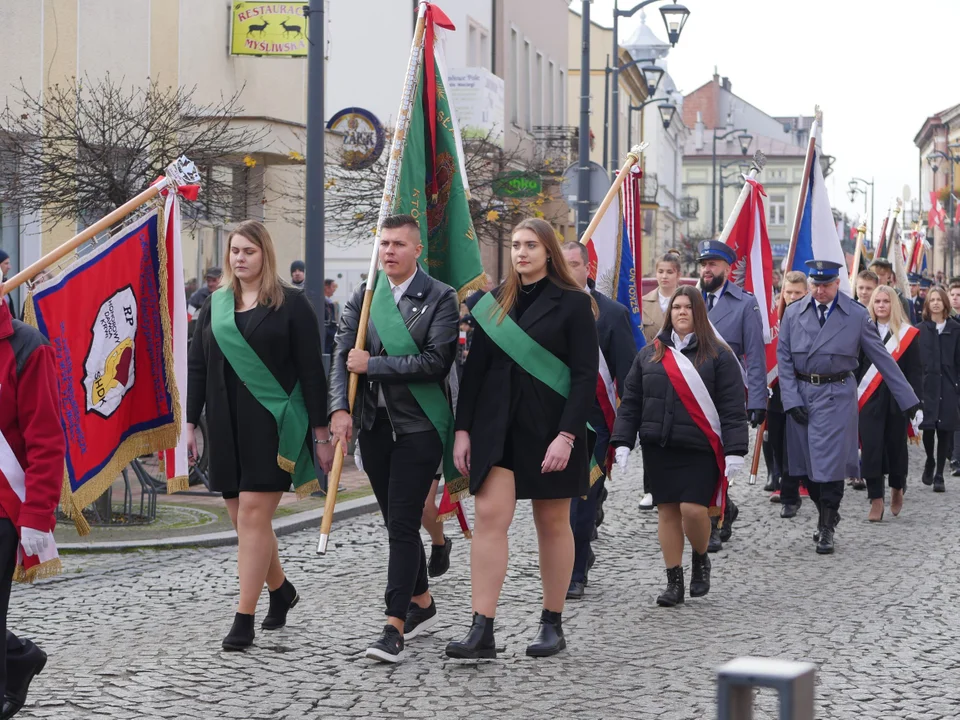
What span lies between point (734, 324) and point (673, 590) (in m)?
3.14

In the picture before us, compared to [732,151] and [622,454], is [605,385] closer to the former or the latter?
[622,454]

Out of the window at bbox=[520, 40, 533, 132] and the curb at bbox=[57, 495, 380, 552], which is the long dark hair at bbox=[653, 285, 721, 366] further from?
the window at bbox=[520, 40, 533, 132]

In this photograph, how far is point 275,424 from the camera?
265 inches

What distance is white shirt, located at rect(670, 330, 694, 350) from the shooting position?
325 inches

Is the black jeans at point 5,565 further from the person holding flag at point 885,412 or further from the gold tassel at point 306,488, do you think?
the person holding flag at point 885,412

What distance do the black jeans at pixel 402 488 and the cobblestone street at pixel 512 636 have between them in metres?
0.33

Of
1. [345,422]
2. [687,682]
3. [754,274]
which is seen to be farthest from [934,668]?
[754,274]

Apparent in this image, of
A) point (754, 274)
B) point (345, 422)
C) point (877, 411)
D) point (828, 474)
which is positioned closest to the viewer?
point (345, 422)

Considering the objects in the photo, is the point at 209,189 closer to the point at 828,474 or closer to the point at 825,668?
the point at 828,474

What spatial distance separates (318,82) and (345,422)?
249 inches

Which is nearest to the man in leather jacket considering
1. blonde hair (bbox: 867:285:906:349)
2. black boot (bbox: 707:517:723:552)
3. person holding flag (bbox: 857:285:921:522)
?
black boot (bbox: 707:517:723:552)

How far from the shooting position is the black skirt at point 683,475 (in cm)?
793

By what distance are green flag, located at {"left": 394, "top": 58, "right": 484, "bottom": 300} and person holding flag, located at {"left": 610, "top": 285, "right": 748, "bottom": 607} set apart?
3.73 feet

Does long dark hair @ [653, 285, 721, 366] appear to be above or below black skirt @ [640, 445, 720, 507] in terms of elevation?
above
